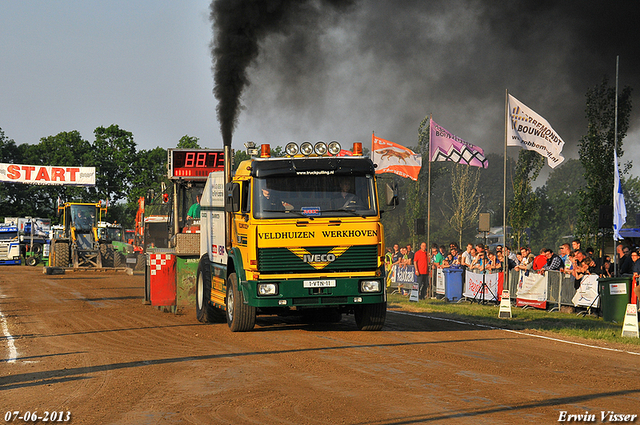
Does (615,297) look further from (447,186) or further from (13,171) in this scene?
(447,186)

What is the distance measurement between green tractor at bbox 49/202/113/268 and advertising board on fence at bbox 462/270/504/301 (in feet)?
82.4

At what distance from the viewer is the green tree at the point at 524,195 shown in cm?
3198

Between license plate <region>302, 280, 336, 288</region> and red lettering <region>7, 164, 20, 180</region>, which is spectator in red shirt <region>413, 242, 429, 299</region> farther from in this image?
red lettering <region>7, 164, 20, 180</region>

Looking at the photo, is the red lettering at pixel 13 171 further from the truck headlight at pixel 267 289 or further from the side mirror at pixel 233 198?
the truck headlight at pixel 267 289

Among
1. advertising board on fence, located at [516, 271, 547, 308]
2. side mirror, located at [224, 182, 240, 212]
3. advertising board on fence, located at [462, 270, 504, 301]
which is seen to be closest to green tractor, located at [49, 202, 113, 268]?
advertising board on fence, located at [462, 270, 504, 301]

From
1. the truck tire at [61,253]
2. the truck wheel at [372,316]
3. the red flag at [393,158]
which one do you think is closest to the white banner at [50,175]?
the truck tire at [61,253]

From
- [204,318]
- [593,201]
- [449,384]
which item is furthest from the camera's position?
[593,201]

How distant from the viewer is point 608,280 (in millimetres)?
15836

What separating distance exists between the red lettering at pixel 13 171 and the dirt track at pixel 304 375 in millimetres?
43365

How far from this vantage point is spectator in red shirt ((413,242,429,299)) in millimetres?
23734

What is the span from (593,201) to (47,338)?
1816cm

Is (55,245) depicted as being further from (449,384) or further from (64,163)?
(64,163)

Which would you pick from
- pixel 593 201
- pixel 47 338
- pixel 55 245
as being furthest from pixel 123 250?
pixel 47 338

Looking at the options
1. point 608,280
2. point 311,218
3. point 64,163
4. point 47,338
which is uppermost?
point 64,163
